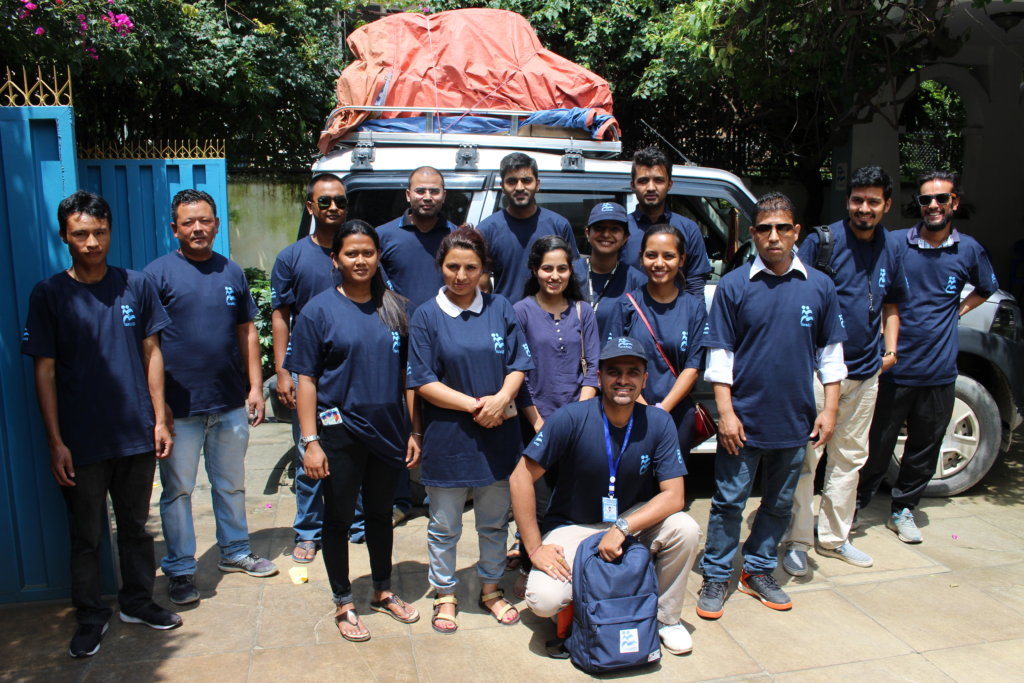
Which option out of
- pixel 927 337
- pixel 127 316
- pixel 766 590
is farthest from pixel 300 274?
pixel 927 337

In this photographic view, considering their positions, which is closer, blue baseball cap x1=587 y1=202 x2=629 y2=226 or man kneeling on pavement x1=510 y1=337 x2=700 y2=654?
man kneeling on pavement x1=510 y1=337 x2=700 y2=654

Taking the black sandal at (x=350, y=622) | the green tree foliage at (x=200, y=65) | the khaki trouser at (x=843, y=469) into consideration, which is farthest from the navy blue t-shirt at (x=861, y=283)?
the green tree foliage at (x=200, y=65)

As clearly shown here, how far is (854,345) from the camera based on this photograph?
4438mm

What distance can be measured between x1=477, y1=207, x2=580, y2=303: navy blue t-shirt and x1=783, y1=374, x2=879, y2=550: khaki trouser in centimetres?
164

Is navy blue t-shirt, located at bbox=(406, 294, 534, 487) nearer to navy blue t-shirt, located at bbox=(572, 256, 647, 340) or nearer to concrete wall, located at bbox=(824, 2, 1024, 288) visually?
navy blue t-shirt, located at bbox=(572, 256, 647, 340)

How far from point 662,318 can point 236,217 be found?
7.14 metres

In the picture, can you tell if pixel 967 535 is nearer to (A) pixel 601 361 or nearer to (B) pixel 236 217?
(A) pixel 601 361

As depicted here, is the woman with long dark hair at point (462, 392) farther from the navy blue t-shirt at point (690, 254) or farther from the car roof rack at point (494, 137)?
the car roof rack at point (494, 137)

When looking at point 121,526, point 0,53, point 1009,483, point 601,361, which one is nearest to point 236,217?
point 0,53

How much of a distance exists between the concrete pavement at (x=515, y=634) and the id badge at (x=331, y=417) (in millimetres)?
970

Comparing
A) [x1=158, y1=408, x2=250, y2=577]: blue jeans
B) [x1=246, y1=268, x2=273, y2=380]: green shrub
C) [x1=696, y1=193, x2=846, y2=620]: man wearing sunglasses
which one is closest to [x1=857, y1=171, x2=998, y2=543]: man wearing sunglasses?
[x1=696, y1=193, x2=846, y2=620]: man wearing sunglasses

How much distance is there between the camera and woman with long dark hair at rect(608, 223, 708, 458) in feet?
13.1

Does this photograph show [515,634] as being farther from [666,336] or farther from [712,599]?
[666,336]

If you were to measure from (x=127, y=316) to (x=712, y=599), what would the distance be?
9.51 feet
